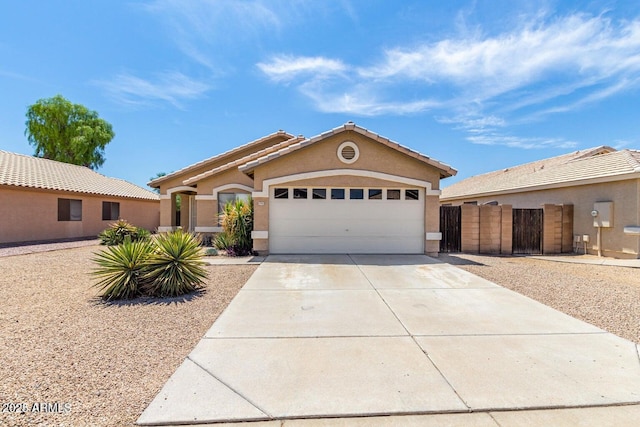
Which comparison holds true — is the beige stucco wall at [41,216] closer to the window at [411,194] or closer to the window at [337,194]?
the window at [337,194]

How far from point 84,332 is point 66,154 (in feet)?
136

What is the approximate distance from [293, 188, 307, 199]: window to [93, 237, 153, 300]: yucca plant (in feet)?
19.9

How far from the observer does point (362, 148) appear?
12.1m

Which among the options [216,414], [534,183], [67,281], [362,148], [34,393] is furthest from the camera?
[534,183]

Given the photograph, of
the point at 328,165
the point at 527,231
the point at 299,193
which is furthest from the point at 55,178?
the point at 527,231

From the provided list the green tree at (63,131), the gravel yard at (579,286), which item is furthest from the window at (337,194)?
the green tree at (63,131)

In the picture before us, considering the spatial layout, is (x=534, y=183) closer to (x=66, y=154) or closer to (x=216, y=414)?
(x=216, y=414)

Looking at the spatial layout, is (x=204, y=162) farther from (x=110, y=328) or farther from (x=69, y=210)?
(x=110, y=328)

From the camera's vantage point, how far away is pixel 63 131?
35.9 meters

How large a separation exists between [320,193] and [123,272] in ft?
23.7

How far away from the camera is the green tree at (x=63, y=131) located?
1389 inches

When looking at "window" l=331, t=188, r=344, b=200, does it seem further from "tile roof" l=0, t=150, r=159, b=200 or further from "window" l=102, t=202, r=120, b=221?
"window" l=102, t=202, r=120, b=221

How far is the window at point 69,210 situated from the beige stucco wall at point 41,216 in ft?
0.69

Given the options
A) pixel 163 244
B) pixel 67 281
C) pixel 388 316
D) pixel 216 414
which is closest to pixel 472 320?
pixel 388 316
